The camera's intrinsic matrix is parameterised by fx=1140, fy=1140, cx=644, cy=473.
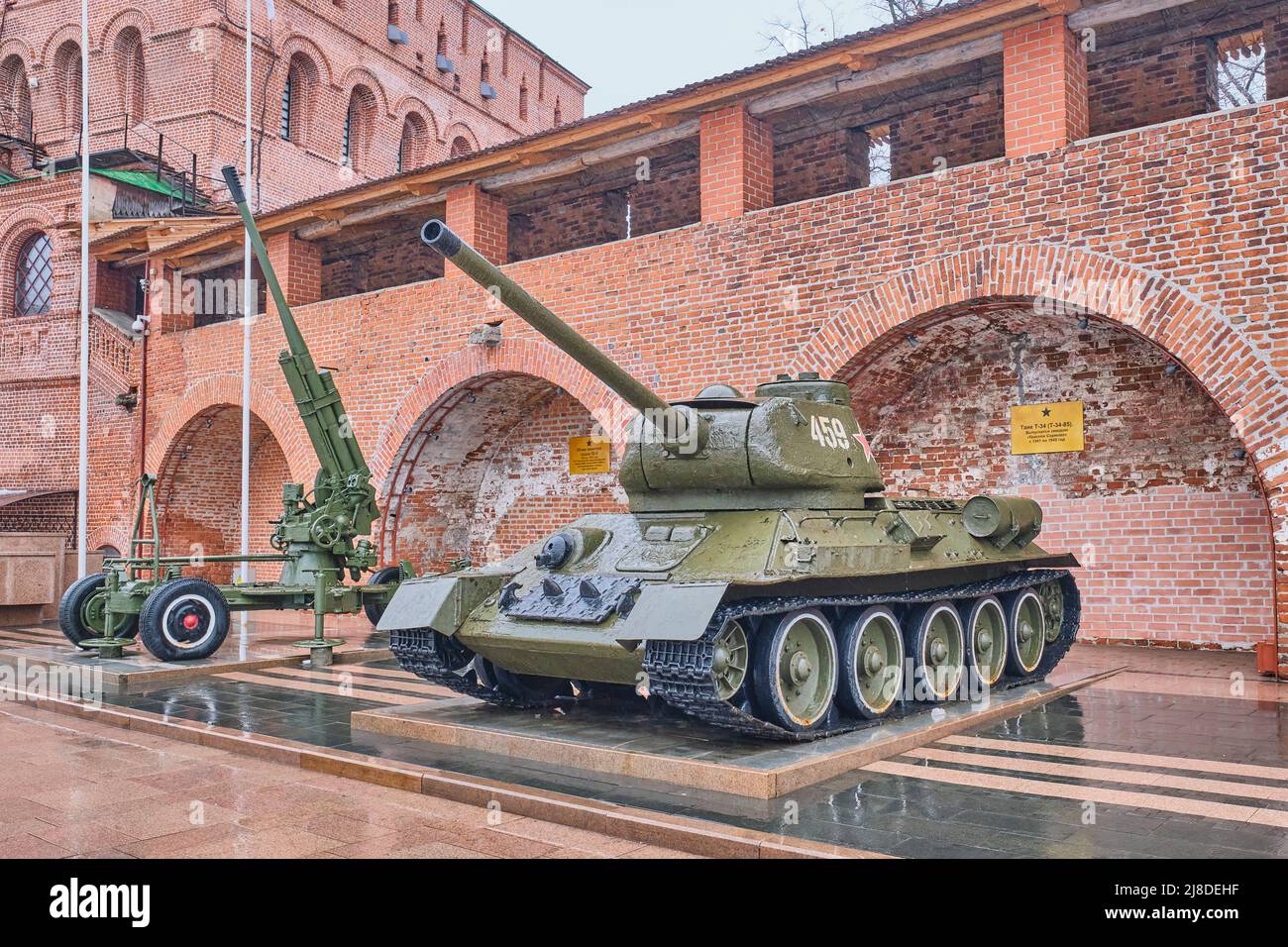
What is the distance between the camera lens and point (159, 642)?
1025cm

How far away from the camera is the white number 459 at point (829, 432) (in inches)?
302

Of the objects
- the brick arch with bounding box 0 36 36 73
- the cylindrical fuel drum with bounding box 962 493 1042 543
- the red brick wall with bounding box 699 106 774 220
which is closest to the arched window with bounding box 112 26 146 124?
the brick arch with bounding box 0 36 36 73

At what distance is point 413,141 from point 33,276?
406 inches

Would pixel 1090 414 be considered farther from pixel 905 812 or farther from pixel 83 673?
pixel 83 673

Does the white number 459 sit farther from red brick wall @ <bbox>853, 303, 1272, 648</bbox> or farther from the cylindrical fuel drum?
red brick wall @ <bbox>853, 303, 1272, 648</bbox>

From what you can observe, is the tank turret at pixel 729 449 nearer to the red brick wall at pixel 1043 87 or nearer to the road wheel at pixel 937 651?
the road wheel at pixel 937 651

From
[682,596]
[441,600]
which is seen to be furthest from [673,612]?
[441,600]

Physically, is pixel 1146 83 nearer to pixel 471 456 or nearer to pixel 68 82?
pixel 471 456

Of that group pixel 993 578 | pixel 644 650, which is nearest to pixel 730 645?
pixel 644 650

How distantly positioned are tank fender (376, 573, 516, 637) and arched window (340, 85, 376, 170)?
21.5 m

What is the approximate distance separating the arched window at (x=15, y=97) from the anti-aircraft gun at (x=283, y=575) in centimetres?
1823

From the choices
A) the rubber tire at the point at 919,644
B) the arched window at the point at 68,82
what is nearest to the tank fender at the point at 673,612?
the rubber tire at the point at 919,644

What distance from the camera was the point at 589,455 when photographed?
→ 51.6 ft

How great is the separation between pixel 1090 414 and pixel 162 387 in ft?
47.1
